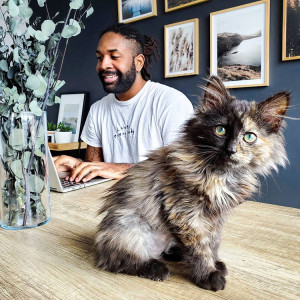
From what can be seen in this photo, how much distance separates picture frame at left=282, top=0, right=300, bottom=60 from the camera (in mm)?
2008

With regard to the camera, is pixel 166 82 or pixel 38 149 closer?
pixel 38 149

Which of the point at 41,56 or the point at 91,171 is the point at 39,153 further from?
the point at 91,171

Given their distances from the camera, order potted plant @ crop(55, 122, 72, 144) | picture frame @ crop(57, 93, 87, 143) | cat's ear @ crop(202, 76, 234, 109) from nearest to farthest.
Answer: cat's ear @ crop(202, 76, 234, 109), potted plant @ crop(55, 122, 72, 144), picture frame @ crop(57, 93, 87, 143)

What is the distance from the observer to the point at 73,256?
0.71 meters

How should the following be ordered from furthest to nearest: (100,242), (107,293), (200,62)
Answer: (200,62)
(100,242)
(107,293)

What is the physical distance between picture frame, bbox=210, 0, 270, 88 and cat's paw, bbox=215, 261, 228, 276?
184 cm

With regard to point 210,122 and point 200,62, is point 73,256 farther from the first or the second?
point 200,62

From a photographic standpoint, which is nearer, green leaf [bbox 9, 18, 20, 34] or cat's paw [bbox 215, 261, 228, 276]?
cat's paw [bbox 215, 261, 228, 276]

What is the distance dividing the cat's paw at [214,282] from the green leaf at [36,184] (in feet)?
1.86

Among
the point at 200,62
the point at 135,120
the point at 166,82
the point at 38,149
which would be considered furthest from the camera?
the point at 166,82

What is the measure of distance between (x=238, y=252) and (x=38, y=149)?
636 millimetres

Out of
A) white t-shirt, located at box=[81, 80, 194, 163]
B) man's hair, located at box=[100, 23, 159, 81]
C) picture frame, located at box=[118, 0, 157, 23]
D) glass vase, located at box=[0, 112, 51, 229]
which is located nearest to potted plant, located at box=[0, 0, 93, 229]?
glass vase, located at box=[0, 112, 51, 229]

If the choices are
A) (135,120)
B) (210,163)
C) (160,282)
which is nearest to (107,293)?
(160,282)

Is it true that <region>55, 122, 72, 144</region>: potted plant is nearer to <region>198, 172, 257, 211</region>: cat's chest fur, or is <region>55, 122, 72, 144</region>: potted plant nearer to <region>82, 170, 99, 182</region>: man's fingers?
<region>82, 170, 99, 182</region>: man's fingers
